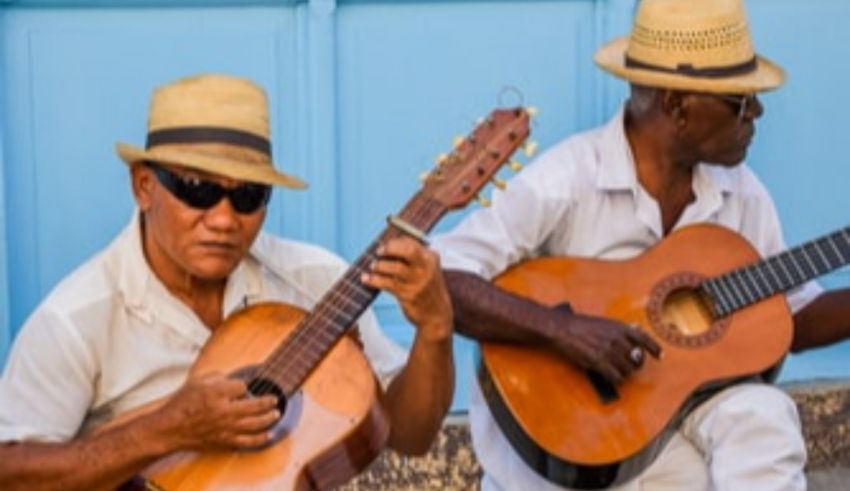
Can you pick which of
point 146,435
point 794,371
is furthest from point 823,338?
point 146,435

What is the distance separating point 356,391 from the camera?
3.88m

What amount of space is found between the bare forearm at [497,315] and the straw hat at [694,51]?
56 cm

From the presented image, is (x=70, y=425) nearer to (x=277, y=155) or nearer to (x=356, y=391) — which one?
(x=356, y=391)

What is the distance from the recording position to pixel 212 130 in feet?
12.9

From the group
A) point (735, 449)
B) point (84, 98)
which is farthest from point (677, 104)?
point (84, 98)

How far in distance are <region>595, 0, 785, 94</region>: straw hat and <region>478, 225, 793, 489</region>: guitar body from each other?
33 cm

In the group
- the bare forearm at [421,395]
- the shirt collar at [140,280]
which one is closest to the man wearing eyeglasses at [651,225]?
the bare forearm at [421,395]

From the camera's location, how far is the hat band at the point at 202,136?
12.9 feet

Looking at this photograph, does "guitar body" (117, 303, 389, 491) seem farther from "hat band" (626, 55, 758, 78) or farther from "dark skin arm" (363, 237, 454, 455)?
"hat band" (626, 55, 758, 78)

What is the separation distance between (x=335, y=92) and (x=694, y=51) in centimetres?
A: 113

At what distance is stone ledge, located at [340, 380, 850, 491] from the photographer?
5434mm

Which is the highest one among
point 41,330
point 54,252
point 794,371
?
point 41,330

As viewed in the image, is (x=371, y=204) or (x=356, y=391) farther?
(x=371, y=204)

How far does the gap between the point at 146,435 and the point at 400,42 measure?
1991 millimetres
